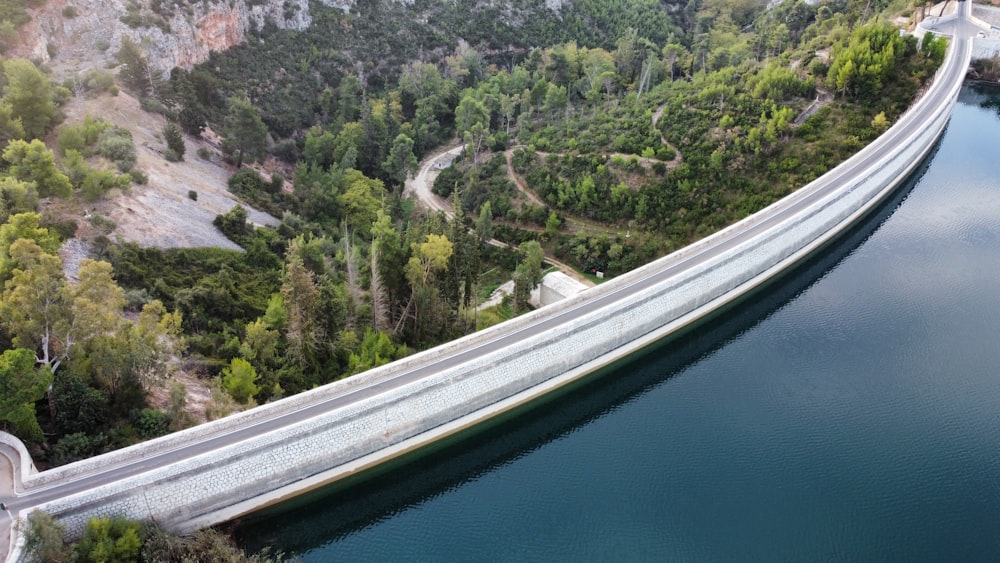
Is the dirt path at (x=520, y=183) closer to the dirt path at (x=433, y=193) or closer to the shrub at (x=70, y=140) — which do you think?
the dirt path at (x=433, y=193)

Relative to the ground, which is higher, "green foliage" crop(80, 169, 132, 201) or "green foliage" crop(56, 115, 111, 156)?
"green foliage" crop(56, 115, 111, 156)

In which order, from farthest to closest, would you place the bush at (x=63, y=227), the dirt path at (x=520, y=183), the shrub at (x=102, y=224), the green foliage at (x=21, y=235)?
the dirt path at (x=520, y=183), the shrub at (x=102, y=224), the bush at (x=63, y=227), the green foliage at (x=21, y=235)

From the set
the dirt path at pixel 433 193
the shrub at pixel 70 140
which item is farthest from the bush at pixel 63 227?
the dirt path at pixel 433 193

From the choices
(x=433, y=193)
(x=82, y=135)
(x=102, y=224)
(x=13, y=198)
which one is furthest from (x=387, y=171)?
(x=13, y=198)

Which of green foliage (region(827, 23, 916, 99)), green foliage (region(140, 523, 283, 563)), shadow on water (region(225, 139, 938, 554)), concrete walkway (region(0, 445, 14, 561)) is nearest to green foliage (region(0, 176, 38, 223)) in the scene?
concrete walkway (region(0, 445, 14, 561))

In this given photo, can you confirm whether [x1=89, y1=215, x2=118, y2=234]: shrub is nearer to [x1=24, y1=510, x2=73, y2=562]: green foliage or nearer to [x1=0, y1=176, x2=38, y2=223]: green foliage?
[x1=0, y1=176, x2=38, y2=223]: green foliage
